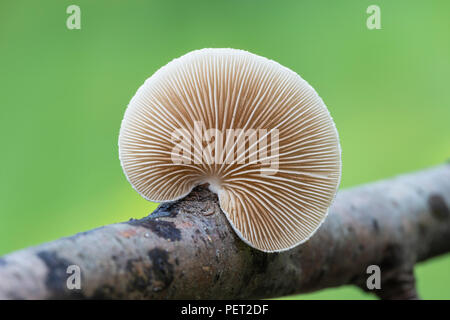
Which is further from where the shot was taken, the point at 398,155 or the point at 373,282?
the point at 398,155

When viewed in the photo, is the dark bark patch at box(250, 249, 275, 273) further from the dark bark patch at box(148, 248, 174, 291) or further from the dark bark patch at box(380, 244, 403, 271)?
the dark bark patch at box(380, 244, 403, 271)

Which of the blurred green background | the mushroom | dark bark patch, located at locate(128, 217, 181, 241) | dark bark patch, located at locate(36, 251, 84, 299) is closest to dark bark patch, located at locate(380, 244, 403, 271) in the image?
the mushroom

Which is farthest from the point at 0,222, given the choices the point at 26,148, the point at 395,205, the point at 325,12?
the point at 325,12

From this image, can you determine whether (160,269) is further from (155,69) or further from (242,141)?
(155,69)

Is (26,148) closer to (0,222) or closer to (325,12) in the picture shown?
(0,222)

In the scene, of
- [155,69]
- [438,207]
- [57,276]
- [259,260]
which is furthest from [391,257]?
[155,69]

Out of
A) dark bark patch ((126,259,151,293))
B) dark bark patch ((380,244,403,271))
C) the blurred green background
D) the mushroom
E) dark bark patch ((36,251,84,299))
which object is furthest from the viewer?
the blurred green background
